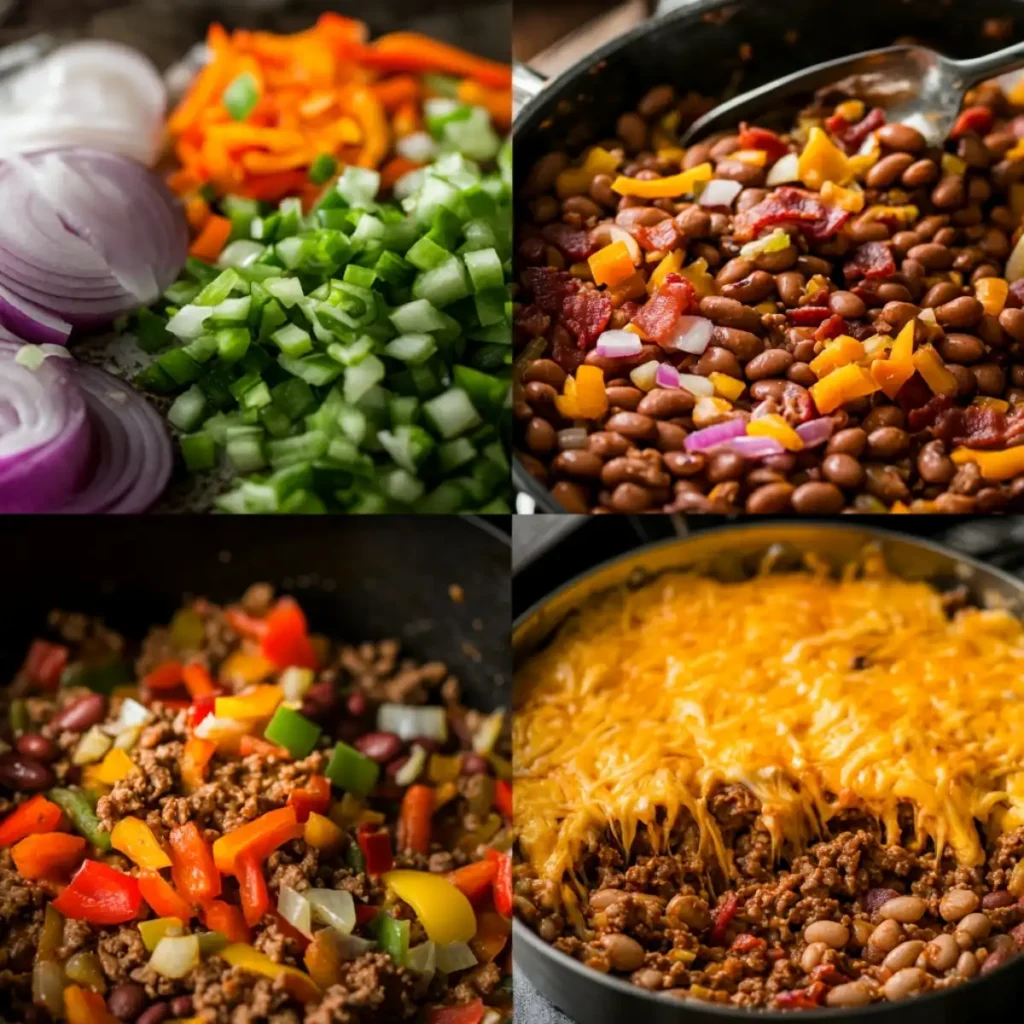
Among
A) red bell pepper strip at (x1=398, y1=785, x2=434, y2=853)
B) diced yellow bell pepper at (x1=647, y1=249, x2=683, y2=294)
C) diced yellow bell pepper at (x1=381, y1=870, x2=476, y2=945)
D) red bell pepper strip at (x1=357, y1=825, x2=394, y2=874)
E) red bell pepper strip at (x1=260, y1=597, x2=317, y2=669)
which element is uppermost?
diced yellow bell pepper at (x1=647, y1=249, x2=683, y2=294)

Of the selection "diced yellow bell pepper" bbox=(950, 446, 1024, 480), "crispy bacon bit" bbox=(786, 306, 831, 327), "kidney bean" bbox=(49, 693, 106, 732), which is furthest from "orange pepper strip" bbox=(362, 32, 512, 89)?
"kidney bean" bbox=(49, 693, 106, 732)

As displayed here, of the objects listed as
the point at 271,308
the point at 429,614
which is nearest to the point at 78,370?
the point at 271,308

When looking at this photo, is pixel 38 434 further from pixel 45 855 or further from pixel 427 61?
pixel 427 61

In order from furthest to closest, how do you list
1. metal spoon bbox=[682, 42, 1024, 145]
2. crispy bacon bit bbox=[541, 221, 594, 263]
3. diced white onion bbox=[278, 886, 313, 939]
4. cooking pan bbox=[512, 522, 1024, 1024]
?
1. metal spoon bbox=[682, 42, 1024, 145]
2. crispy bacon bit bbox=[541, 221, 594, 263]
3. diced white onion bbox=[278, 886, 313, 939]
4. cooking pan bbox=[512, 522, 1024, 1024]

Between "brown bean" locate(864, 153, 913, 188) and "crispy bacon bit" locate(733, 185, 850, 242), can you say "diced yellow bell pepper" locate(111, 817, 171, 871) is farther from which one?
"brown bean" locate(864, 153, 913, 188)

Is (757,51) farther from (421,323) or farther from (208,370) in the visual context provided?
(208,370)

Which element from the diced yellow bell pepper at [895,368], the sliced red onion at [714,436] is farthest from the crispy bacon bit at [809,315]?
the sliced red onion at [714,436]

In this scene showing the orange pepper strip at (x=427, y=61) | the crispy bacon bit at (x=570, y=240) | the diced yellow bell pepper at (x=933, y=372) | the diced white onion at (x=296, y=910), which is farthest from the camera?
the orange pepper strip at (x=427, y=61)

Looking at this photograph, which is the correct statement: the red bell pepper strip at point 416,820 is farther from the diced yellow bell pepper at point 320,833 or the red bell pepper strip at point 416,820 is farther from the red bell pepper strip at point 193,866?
the red bell pepper strip at point 193,866
